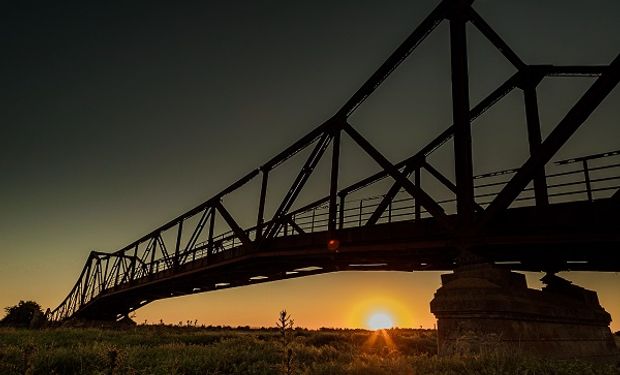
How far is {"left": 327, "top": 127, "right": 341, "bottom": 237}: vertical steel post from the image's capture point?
1609 centimetres

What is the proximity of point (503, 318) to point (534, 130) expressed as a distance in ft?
25.0

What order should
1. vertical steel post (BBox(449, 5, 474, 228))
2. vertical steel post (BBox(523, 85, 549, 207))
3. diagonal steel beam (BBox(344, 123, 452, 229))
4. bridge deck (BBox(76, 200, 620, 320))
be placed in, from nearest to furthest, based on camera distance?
bridge deck (BBox(76, 200, 620, 320)) → vertical steel post (BBox(449, 5, 474, 228)) → diagonal steel beam (BBox(344, 123, 452, 229)) → vertical steel post (BBox(523, 85, 549, 207))

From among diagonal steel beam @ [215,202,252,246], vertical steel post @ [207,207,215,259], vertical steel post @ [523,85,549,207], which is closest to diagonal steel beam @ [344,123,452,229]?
vertical steel post @ [523,85,549,207]

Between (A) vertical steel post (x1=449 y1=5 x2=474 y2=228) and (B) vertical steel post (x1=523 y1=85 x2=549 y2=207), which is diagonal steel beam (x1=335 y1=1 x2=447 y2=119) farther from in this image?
(B) vertical steel post (x1=523 y1=85 x2=549 y2=207)

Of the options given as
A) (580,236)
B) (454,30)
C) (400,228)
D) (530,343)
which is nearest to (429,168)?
(400,228)

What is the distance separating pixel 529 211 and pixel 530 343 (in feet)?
10.9

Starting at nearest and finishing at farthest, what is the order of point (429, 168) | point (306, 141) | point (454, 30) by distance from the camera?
point (454, 30) → point (429, 168) → point (306, 141)

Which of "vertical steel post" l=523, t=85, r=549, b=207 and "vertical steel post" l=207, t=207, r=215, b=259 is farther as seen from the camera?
"vertical steel post" l=207, t=207, r=215, b=259

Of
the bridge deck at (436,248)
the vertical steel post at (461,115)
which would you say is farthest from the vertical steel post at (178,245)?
the vertical steel post at (461,115)

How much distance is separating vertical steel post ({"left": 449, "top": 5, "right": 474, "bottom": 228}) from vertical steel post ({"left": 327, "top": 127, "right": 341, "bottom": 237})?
5.97 metres

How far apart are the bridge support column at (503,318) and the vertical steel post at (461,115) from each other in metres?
1.91

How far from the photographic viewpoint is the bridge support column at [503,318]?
8008 mm

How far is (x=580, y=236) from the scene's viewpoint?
932 centimetres

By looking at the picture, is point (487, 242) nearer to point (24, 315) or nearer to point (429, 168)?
point (429, 168)
